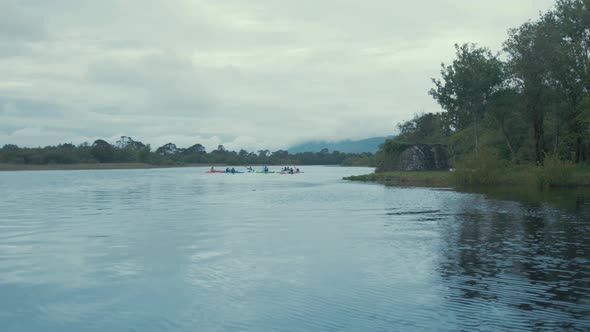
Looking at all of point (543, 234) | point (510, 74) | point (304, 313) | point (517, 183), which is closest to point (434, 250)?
point (543, 234)

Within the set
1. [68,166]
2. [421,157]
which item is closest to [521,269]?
[421,157]

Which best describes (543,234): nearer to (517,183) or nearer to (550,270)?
(550,270)

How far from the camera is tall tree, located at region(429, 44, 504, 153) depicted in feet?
217

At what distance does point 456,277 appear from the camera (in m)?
15.0

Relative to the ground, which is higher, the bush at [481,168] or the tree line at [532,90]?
the tree line at [532,90]

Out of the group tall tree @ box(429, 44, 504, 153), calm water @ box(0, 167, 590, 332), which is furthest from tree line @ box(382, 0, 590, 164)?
calm water @ box(0, 167, 590, 332)

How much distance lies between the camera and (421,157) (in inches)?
3093

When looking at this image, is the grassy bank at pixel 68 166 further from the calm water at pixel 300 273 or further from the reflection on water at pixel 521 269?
the reflection on water at pixel 521 269

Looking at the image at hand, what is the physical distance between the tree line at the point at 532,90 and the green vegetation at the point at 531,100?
0.32ft

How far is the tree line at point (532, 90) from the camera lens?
187 feet

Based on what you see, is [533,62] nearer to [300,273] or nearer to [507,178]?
[507,178]

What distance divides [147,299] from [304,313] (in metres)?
4.23

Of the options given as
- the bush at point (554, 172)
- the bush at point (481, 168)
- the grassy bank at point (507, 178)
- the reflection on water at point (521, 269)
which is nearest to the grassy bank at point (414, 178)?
the grassy bank at point (507, 178)

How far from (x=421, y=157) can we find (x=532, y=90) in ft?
74.7
